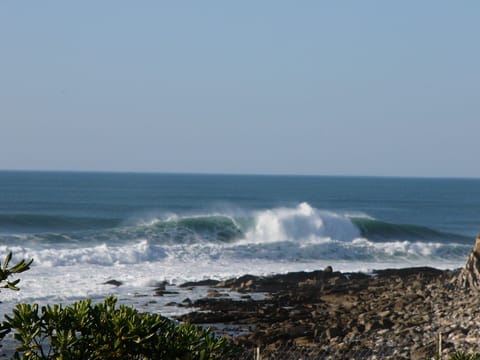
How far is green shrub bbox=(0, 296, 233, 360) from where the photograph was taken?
6938 millimetres

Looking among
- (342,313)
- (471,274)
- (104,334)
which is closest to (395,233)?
(471,274)

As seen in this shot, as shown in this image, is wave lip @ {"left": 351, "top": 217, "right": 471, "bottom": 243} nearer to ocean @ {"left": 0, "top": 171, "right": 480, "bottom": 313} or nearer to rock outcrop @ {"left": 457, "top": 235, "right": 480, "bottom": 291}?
ocean @ {"left": 0, "top": 171, "right": 480, "bottom": 313}

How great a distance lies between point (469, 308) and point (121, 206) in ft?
197

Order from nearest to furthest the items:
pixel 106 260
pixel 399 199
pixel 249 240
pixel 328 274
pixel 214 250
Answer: pixel 328 274
pixel 106 260
pixel 214 250
pixel 249 240
pixel 399 199

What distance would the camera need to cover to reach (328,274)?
89.5 ft

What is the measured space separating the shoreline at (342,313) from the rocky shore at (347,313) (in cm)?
2

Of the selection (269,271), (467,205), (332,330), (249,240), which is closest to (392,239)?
(249,240)

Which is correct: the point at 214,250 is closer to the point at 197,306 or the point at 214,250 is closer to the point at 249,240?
the point at 249,240

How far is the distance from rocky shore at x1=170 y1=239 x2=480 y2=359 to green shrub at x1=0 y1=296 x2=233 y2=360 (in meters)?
7.93

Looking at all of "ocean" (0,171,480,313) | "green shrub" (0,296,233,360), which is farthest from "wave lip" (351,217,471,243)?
"green shrub" (0,296,233,360)

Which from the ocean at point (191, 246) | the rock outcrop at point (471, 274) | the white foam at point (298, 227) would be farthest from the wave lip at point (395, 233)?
the rock outcrop at point (471, 274)

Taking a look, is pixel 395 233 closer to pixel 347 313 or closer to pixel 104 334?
pixel 347 313

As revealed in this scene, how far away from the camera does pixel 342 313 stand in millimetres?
20250

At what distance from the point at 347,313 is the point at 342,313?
5.5 inches
